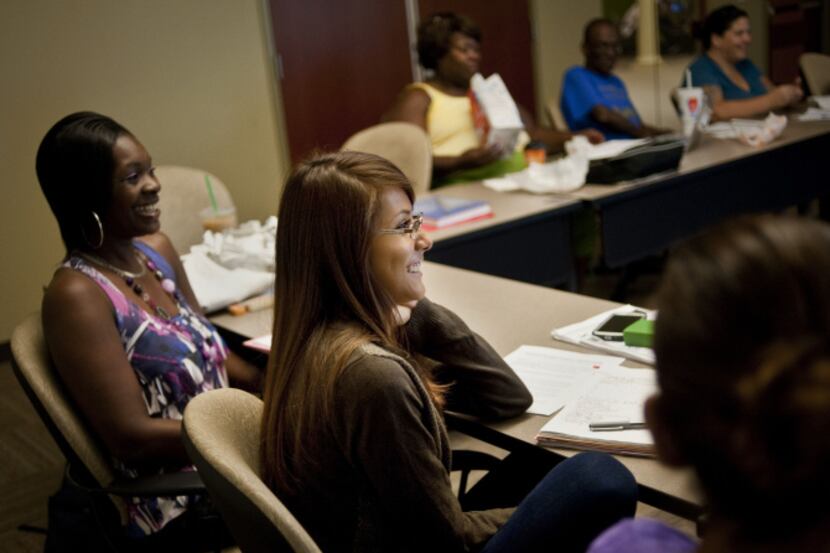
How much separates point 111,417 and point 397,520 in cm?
71

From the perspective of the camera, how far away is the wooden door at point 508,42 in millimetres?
5891

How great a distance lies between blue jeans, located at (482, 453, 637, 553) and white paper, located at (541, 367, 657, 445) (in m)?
0.15

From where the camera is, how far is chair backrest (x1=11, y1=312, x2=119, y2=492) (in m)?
1.67

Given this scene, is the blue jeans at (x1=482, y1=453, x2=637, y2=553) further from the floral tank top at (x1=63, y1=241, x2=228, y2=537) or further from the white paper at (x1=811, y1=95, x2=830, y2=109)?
the white paper at (x1=811, y1=95, x2=830, y2=109)

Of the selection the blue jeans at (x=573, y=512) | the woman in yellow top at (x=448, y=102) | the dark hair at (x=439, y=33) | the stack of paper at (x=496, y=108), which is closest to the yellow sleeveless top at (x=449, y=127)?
the woman in yellow top at (x=448, y=102)

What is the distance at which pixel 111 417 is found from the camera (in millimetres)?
1735

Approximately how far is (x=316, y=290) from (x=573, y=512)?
1.57 ft

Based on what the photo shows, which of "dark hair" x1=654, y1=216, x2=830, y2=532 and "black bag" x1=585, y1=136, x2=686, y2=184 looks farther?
"black bag" x1=585, y1=136, x2=686, y2=184

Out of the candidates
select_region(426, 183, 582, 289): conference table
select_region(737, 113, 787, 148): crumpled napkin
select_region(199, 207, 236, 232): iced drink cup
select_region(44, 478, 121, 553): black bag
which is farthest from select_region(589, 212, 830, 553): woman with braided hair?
select_region(737, 113, 787, 148): crumpled napkin

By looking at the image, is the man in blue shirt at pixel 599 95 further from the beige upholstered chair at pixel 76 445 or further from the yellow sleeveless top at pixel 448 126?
the beige upholstered chair at pixel 76 445

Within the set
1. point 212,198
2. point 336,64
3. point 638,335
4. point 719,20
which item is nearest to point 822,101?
point 719,20

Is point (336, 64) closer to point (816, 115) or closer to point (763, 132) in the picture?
point (763, 132)

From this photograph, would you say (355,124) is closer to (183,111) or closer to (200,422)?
(183,111)

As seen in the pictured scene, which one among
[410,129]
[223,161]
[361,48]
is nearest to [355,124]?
[361,48]
